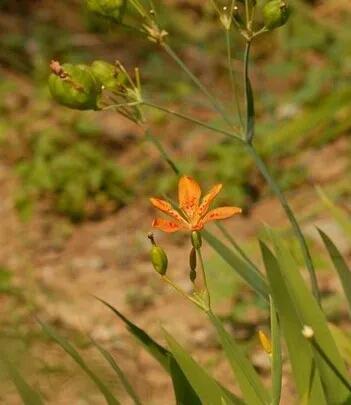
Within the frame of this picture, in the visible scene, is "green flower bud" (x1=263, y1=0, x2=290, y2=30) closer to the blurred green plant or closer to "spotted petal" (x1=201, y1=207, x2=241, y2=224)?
"spotted petal" (x1=201, y1=207, x2=241, y2=224)

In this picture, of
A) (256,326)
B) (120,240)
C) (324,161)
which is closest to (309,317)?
(256,326)

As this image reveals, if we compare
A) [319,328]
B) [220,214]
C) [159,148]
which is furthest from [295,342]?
[159,148]

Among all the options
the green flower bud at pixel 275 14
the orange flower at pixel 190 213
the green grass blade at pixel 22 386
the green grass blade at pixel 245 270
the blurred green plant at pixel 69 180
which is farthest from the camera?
the blurred green plant at pixel 69 180

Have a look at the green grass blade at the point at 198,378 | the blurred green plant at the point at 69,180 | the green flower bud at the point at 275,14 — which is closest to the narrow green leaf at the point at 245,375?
the green grass blade at the point at 198,378

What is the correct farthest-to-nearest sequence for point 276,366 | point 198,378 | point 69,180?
point 69,180, point 198,378, point 276,366

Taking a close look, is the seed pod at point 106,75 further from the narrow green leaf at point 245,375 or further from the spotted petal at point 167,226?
the narrow green leaf at point 245,375

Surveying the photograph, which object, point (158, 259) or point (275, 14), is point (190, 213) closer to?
point (158, 259)
